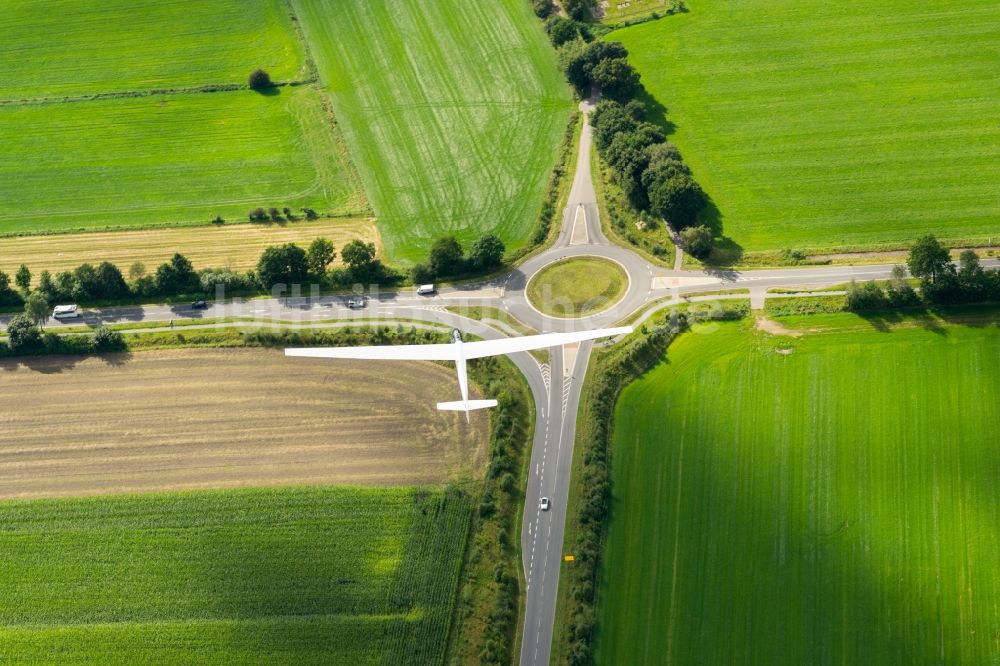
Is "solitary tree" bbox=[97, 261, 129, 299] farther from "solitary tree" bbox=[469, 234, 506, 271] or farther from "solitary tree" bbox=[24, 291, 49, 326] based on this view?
"solitary tree" bbox=[469, 234, 506, 271]

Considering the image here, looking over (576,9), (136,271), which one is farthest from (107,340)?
(576,9)

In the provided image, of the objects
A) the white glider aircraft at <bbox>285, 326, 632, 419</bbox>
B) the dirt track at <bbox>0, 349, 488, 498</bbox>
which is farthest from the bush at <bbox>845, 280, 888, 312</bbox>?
the dirt track at <bbox>0, 349, 488, 498</bbox>

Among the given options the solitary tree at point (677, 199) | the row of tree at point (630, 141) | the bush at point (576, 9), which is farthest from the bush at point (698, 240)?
the bush at point (576, 9)

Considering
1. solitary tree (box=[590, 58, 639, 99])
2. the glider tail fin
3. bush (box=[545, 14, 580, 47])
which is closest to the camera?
the glider tail fin

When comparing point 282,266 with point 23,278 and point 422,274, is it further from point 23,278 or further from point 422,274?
point 23,278

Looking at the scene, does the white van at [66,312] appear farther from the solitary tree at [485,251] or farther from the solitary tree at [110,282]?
the solitary tree at [485,251]

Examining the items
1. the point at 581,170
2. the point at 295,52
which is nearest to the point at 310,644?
the point at 581,170

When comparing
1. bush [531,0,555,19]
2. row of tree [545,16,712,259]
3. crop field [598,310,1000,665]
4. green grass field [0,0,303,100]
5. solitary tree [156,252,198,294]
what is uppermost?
bush [531,0,555,19]
